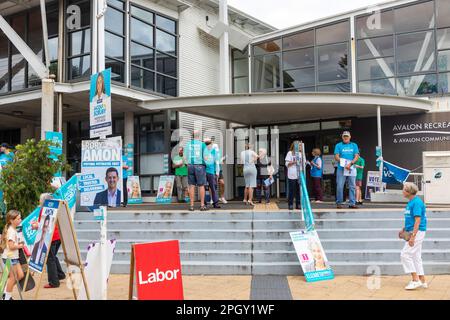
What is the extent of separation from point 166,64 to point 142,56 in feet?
3.85

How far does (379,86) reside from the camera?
49.2ft

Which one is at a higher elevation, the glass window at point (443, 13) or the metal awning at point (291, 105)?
the glass window at point (443, 13)

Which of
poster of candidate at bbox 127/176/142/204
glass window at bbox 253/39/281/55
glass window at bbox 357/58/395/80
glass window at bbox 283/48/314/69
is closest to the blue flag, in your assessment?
glass window at bbox 357/58/395/80

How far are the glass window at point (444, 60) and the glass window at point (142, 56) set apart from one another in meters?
9.33

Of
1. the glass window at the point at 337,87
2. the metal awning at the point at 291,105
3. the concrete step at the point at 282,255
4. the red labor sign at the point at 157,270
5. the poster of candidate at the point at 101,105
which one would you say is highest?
the glass window at the point at 337,87

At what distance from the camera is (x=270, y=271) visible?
289 inches

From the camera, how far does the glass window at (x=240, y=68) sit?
19156mm

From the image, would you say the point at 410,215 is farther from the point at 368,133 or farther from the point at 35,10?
the point at 35,10

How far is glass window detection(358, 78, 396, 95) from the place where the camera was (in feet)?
48.1

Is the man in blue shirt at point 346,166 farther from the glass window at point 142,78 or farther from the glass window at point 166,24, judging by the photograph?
the glass window at point 166,24

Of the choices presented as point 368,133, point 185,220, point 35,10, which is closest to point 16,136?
point 35,10

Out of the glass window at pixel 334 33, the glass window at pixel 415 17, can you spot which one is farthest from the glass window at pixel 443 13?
the glass window at pixel 334 33

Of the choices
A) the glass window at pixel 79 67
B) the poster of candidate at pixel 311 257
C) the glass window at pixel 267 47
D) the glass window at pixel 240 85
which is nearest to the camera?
the poster of candidate at pixel 311 257
